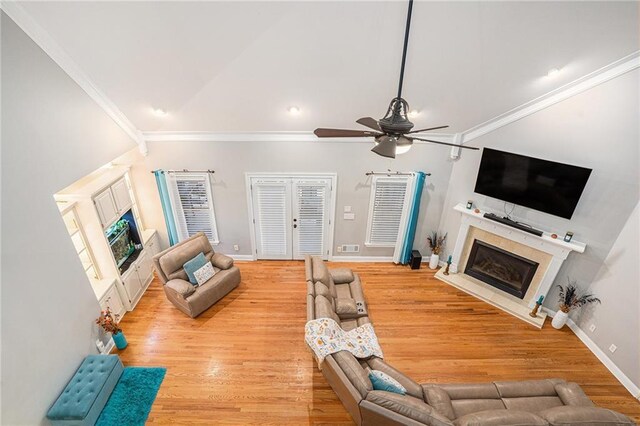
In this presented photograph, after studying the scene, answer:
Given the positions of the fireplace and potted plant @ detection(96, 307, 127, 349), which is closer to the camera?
potted plant @ detection(96, 307, 127, 349)

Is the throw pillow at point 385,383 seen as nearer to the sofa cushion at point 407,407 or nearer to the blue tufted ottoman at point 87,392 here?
the sofa cushion at point 407,407

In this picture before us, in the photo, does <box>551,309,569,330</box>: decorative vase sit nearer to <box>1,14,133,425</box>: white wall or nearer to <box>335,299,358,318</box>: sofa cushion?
<box>335,299,358,318</box>: sofa cushion

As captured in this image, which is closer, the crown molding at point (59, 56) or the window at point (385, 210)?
the crown molding at point (59, 56)

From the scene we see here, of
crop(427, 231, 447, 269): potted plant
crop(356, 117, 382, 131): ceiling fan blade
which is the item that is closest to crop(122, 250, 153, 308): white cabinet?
crop(356, 117, 382, 131): ceiling fan blade

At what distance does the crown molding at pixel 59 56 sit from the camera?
275 cm

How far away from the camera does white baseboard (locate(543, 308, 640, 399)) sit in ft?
12.9

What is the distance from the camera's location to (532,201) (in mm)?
4621

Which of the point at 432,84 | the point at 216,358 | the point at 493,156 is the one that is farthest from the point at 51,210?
the point at 493,156

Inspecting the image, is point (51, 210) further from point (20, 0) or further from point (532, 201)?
point (532, 201)

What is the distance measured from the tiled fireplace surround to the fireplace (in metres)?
0.07

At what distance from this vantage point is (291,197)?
582 centimetres

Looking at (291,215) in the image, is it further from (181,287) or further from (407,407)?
(407,407)

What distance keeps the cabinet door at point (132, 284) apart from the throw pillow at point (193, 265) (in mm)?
884

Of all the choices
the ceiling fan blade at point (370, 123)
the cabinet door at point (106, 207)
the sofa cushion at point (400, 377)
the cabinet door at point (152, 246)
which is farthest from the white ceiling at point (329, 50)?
the sofa cushion at point (400, 377)
